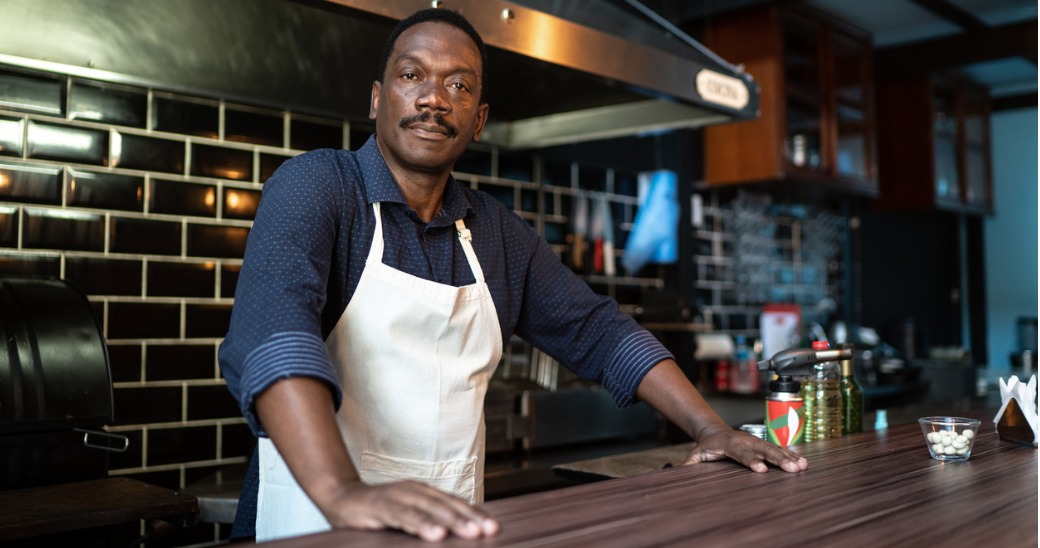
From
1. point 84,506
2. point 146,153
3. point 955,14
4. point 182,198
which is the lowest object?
point 84,506

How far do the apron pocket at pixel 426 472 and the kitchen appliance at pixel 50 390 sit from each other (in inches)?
28.5

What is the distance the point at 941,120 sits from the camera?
18.6 ft

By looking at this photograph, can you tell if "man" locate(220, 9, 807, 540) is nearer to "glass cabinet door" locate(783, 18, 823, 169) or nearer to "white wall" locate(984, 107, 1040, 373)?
"glass cabinet door" locate(783, 18, 823, 169)

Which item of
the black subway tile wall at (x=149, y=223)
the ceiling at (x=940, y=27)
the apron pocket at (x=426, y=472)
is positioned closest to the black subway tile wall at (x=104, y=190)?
the black subway tile wall at (x=149, y=223)

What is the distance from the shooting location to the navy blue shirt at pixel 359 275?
1087 mm

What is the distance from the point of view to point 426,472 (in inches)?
57.0

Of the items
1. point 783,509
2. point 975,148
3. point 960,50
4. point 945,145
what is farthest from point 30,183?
point 975,148

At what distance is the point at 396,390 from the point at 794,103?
11.2 ft

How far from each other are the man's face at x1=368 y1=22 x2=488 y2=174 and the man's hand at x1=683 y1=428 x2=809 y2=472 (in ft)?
Result: 2.08

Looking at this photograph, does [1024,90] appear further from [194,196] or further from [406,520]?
[406,520]

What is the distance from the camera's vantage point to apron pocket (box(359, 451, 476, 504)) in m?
1.41

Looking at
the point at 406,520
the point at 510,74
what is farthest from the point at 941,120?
the point at 406,520

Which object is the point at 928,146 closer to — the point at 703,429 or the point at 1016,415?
the point at 1016,415

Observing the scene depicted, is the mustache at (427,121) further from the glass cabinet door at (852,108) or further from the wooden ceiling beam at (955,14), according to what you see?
the wooden ceiling beam at (955,14)
